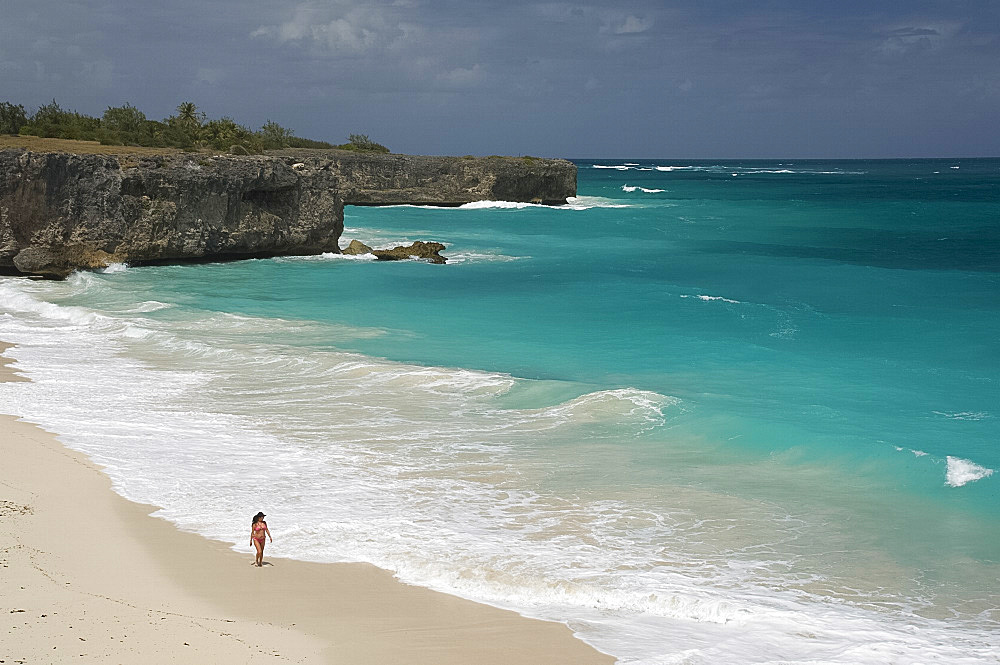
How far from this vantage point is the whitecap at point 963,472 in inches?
476

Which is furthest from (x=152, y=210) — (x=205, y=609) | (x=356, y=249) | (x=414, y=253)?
(x=205, y=609)

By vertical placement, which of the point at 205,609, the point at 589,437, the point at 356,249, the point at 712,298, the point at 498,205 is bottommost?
the point at 205,609

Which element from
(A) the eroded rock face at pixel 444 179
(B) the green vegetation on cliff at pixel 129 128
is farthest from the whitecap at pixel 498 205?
(B) the green vegetation on cliff at pixel 129 128

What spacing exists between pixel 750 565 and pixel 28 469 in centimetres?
808

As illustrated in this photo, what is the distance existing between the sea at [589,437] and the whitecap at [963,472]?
6cm

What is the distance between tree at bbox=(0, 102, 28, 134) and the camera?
38.4m

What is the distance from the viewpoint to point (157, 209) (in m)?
30.9

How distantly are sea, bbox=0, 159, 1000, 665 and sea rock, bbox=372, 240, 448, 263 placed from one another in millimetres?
5685

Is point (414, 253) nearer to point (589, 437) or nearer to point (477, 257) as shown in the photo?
point (477, 257)

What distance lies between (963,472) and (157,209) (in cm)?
2596

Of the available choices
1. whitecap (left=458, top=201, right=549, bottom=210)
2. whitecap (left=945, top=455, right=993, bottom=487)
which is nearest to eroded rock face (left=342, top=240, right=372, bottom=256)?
whitecap (left=945, top=455, right=993, bottom=487)

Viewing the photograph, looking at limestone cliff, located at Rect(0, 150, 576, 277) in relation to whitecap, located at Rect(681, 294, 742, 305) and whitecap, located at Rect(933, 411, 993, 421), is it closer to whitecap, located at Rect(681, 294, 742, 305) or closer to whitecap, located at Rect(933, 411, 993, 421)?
whitecap, located at Rect(681, 294, 742, 305)

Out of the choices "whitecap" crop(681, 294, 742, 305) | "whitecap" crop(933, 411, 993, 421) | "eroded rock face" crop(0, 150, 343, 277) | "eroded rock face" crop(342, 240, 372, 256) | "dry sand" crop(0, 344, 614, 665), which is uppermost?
"eroded rock face" crop(0, 150, 343, 277)

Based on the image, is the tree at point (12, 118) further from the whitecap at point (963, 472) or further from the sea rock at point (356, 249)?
the whitecap at point (963, 472)
